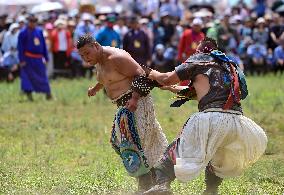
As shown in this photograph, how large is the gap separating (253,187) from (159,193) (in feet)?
4.72

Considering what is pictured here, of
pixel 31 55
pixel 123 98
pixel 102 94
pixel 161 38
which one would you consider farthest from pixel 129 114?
pixel 161 38

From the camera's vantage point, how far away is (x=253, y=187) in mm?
8492

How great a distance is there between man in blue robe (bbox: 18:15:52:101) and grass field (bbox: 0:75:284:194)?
0.30 m

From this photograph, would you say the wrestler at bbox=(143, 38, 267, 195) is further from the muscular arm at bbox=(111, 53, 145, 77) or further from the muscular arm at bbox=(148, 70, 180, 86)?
the muscular arm at bbox=(111, 53, 145, 77)

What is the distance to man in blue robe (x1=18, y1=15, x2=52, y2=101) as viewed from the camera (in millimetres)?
17141

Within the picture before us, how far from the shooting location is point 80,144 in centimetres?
1188

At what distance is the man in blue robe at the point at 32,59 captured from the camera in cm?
1714

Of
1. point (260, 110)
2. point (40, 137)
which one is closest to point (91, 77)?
point (260, 110)

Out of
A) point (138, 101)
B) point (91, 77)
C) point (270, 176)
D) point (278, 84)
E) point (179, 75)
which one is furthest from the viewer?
point (91, 77)

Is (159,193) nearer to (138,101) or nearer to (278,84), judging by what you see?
(138,101)

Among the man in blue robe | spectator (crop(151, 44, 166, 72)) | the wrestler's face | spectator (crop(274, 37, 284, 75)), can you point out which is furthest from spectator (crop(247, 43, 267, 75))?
the wrestler's face

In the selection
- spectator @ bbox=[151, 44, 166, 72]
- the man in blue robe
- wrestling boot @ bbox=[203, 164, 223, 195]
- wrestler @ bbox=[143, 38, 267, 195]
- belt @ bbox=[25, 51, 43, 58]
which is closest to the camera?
wrestler @ bbox=[143, 38, 267, 195]

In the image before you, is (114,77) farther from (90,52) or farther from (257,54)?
(257,54)

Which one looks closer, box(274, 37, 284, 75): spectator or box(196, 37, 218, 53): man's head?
box(196, 37, 218, 53): man's head
